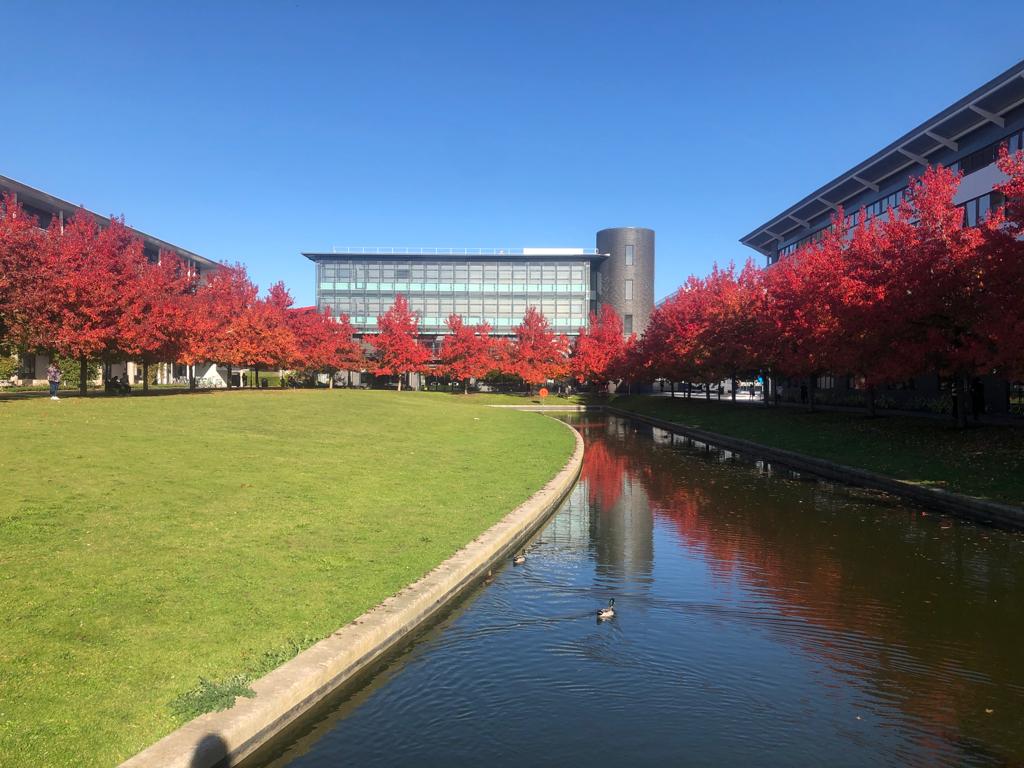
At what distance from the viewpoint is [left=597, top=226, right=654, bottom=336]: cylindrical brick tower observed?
319 feet

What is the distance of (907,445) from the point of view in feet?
83.3

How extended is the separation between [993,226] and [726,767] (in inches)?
890

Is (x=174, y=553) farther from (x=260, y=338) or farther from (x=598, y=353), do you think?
(x=598, y=353)

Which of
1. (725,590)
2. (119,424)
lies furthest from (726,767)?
(119,424)

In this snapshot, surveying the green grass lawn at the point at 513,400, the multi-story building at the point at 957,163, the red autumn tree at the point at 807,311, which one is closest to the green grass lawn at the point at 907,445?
the red autumn tree at the point at 807,311

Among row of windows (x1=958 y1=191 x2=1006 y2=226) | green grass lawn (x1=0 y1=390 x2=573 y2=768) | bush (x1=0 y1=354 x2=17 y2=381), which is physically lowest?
green grass lawn (x1=0 y1=390 x2=573 y2=768)

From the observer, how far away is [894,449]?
25.1 meters

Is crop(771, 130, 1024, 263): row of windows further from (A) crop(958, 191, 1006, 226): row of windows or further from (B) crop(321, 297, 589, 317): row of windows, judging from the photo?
(B) crop(321, 297, 589, 317): row of windows

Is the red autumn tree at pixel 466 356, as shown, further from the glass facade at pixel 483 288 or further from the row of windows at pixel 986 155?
the row of windows at pixel 986 155

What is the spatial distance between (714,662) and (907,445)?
68.9 feet

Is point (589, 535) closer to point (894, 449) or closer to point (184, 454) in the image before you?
point (184, 454)

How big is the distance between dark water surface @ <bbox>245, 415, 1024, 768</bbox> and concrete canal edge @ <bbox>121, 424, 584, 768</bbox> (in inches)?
8.6

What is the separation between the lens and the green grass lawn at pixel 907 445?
753 inches

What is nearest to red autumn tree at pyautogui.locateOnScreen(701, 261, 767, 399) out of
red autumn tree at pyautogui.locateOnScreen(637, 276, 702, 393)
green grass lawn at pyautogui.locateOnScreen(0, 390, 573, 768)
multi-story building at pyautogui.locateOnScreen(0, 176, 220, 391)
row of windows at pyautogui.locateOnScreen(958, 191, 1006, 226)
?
red autumn tree at pyautogui.locateOnScreen(637, 276, 702, 393)
